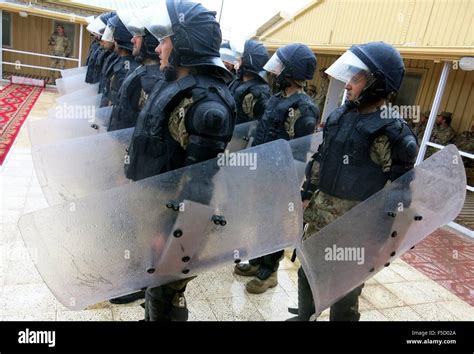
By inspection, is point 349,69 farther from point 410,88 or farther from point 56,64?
point 56,64

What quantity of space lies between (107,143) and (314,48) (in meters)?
7.53

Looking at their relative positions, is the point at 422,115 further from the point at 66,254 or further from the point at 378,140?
the point at 66,254

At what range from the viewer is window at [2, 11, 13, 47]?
1324 cm

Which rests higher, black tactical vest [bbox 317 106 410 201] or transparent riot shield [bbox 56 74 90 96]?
black tactical vest [bbox 317 106 410 201]

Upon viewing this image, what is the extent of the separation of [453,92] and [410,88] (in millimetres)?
1032

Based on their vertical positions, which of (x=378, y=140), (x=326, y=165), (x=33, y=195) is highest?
(x=378, y=140)

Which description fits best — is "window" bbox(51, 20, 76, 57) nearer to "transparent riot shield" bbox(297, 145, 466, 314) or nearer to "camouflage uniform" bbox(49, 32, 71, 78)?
"camouflage uniform" bbox(49, 32, 71, 78)

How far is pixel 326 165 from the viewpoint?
220 centimetres

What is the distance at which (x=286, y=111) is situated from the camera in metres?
2.85

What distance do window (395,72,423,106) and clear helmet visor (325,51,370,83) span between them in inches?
270

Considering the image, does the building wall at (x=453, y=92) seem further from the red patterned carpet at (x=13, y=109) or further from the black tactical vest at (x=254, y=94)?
the red patterned carpet at (x=13, y=109)

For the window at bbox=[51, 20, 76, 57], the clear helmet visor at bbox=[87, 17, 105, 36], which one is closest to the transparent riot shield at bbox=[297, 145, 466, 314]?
the clear helmet visor at bbox=[87, 17, 105, 36]

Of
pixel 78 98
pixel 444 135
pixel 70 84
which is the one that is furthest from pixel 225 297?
pixel 444 135

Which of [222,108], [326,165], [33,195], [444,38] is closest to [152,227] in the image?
[222,108]
